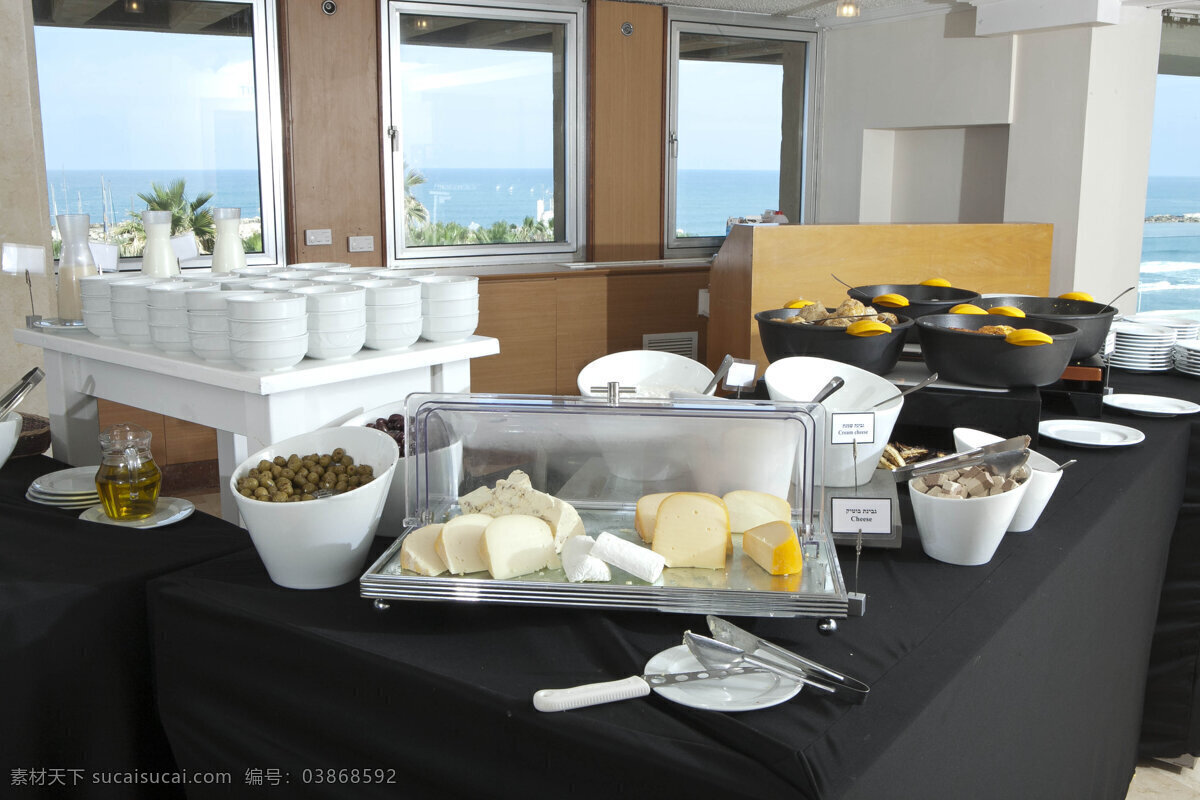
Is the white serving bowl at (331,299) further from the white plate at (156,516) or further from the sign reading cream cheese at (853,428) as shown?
the sign reading cream cheese at (853,428)

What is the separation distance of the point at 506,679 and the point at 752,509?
1.26 feet

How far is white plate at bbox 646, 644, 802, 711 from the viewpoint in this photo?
0.96 m

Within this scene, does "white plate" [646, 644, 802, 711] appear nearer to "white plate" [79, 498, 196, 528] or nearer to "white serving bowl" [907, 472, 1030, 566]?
"white serving bowl" [907, 472, 1030, 566]

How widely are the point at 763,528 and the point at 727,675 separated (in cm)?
22

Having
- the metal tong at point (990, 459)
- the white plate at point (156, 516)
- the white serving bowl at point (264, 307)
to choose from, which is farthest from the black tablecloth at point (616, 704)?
the white serving bowl at point (264, 307)

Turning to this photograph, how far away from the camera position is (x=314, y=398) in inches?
68.4

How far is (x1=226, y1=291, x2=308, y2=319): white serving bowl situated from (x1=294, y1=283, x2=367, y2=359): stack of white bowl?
7 centimetres

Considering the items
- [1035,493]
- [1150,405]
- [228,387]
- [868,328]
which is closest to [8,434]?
[228,387]

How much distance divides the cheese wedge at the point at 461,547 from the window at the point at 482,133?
3.82 m

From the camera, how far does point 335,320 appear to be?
173cm

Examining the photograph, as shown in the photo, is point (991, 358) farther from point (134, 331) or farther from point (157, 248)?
point (157, 248)

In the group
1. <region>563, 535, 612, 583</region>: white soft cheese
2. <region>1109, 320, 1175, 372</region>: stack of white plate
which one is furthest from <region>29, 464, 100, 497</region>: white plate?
<region>1109, 320, 1175, 372</region>: stack of white plate

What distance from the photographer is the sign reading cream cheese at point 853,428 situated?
1.44 meters

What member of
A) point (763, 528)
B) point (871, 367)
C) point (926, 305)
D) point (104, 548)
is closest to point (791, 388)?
point (871, 367)
